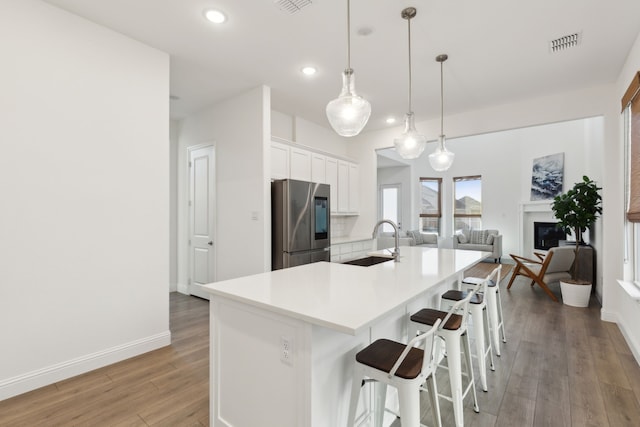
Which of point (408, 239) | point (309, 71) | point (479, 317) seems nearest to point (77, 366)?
point (479, 317)

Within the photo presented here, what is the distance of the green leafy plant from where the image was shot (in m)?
4.27

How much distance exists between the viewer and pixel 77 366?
7.77 feet

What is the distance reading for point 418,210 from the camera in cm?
991

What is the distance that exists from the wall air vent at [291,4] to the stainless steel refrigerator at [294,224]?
1849 millimetres

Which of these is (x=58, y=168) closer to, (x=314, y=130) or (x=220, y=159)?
(x=220, y=159)

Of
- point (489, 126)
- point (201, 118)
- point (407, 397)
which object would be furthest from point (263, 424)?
point (489, 126)

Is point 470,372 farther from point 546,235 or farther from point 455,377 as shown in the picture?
point 546,235

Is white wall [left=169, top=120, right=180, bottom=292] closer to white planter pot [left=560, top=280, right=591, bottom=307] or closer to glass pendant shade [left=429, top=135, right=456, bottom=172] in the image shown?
glass pendant shade [left=429, top=135, right=456, bottom=172]

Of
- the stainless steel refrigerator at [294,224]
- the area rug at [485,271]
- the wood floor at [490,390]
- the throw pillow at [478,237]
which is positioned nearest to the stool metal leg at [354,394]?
the wood floor at [490,390]

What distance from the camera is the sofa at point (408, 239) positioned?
7.64 meters

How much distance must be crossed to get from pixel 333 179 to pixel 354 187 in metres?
0.71

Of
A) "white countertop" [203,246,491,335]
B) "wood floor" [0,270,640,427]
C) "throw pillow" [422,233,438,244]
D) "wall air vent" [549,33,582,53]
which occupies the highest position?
"wall air vent" [549,33,582,53]

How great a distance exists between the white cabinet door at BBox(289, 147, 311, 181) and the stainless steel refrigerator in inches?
14.8

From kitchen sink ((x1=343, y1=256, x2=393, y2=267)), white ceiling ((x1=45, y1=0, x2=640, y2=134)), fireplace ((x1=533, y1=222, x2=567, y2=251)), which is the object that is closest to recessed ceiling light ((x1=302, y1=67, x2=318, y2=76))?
white ceiling ((x1=45, y1=0, x2=640, y2=134))
